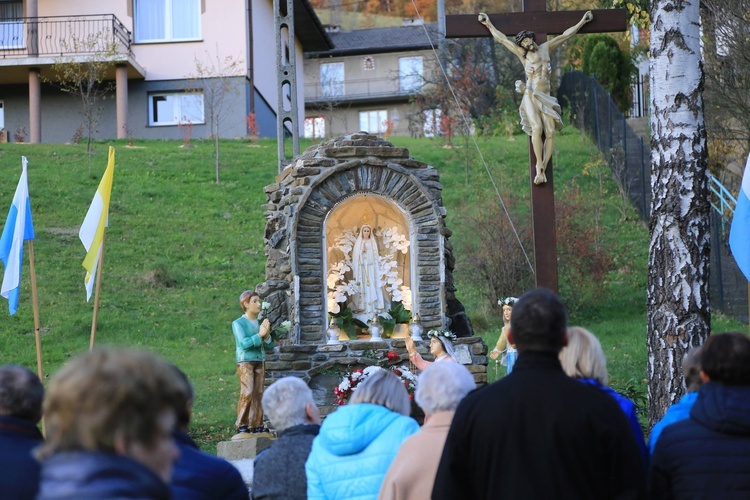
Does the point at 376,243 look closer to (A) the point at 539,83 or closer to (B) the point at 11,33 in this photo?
(A) the point at 539,83

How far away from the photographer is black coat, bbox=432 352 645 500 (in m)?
4.06

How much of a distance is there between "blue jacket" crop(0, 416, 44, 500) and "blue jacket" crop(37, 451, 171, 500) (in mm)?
1518

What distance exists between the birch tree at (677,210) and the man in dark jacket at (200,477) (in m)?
4.68

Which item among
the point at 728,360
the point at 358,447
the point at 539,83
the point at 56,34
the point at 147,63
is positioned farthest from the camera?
the point at 147,63

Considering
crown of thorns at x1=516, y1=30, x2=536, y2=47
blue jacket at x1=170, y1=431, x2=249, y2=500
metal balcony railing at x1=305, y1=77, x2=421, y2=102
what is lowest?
blue jacket at x1=170, y1=431, x2=249, y2=500

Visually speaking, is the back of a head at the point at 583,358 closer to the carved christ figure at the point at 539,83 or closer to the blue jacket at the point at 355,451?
the blue jacket at the point at 355,451

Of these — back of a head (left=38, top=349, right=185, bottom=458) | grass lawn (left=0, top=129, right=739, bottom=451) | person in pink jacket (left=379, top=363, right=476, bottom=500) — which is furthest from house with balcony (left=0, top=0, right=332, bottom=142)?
back of a head (left=38, top=349, right=185, bottom=458)

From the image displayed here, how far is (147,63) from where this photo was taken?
32625 millimetres

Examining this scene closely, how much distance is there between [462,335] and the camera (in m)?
13.5

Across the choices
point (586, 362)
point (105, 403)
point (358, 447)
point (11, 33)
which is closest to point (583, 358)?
point (586, 362)

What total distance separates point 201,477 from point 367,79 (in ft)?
144

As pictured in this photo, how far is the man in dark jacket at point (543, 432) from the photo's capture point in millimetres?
4066

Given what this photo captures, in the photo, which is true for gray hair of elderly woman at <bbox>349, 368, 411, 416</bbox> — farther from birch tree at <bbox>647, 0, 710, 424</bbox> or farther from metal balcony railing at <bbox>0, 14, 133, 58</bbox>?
metal balcony railing at <bbox>0, 14, 133, 58</bbox>

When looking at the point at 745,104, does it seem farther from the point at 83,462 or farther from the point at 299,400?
the point at 83,462
